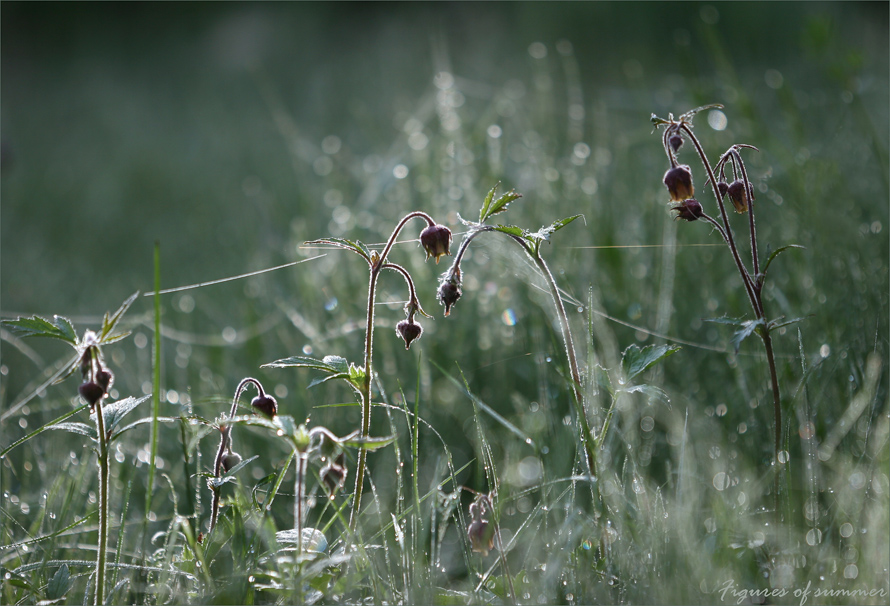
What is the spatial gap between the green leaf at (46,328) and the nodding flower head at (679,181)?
0.88 meters

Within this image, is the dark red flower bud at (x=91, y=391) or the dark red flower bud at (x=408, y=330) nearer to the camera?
the dark red flower bud at (x=91, y=391)

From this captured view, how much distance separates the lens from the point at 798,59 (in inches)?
184

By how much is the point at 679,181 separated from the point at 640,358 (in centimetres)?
28

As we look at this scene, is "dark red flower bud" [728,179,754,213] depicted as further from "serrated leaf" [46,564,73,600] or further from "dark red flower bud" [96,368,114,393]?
"serrated leaf" [46,564,73,600]

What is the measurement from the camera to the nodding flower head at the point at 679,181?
3.24ft

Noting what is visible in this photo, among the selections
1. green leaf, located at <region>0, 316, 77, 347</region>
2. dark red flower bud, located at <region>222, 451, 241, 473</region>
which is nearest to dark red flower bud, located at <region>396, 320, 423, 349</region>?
dark red flower bud, located at <region>222, 451, 241, 473</region>

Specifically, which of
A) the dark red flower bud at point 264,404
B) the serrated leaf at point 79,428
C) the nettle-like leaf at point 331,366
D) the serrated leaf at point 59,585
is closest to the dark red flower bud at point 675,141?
the nettle-like leaf at point 331,366

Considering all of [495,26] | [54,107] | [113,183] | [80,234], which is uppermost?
[495,26]

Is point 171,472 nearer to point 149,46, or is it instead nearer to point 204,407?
point 204,407

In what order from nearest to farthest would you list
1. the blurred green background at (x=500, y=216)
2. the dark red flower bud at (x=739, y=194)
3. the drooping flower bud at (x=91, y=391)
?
the drooping flower bud at (x=91, y=391) → the dark red flower bud at (x=739, y=194) → the blurred green background at (x=500, y=216)

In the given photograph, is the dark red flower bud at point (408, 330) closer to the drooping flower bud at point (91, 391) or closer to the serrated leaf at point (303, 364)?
the serrated leaf at point (303, 364)

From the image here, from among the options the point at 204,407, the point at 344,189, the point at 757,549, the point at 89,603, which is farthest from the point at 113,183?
the point at 757,549

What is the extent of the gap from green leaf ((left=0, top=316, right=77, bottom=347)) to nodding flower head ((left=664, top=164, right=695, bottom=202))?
88 centimetres

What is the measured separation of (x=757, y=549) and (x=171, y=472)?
120cm
